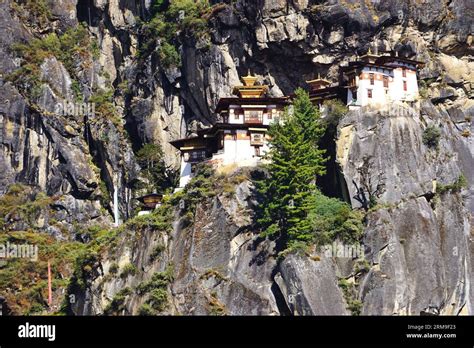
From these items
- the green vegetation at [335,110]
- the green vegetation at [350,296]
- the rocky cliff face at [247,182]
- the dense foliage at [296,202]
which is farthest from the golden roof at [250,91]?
the green vegetation at [350,296]

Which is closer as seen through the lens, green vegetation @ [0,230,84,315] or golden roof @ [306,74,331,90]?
golden roof @ [306,74,331,90]

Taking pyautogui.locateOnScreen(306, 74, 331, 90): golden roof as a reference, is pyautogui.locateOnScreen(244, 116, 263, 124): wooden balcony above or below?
below

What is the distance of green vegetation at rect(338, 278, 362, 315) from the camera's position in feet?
222

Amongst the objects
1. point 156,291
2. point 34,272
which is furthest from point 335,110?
point 34,272

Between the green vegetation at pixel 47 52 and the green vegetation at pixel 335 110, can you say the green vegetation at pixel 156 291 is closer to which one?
the green vegetation at pixel 335 110

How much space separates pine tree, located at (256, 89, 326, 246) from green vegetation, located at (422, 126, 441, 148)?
7886 millimetres

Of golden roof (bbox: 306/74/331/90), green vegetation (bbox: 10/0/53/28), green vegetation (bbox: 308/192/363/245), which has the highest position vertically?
green vegetation (bbox: 10/0/53/28)

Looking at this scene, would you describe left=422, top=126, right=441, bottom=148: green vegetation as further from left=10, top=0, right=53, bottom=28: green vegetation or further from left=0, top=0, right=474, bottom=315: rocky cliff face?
left=10, top=0, right=53, bottom=28: green vegetation

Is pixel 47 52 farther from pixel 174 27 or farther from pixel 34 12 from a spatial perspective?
pixel 174 27

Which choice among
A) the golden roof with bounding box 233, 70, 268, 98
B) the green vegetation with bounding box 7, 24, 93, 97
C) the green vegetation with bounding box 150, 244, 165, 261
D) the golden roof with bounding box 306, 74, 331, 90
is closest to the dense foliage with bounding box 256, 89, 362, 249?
the green vegetation with bounding box 150, 244, 165, 261

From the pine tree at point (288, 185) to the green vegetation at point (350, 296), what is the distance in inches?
143

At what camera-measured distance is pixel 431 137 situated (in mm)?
75438

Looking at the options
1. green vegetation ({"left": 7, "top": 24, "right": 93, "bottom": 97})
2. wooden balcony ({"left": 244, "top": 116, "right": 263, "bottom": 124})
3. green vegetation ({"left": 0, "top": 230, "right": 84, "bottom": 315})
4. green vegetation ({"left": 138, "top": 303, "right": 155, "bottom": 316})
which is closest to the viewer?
green vegetation ({"left": 138, "top": 303, "right": 155, "bottom": 316})
